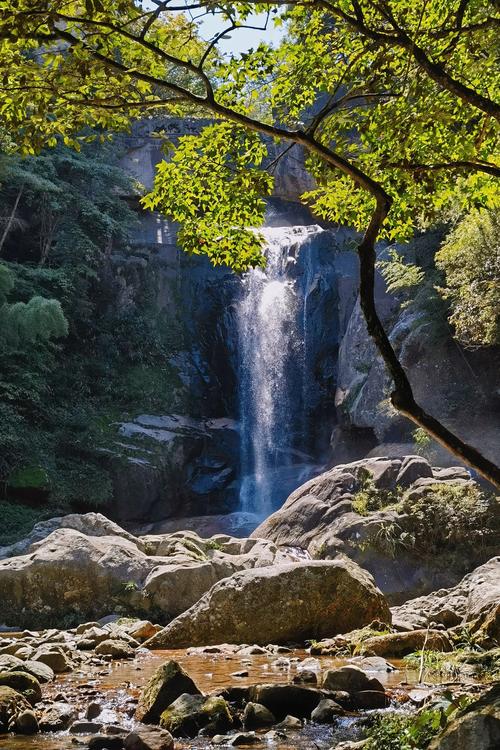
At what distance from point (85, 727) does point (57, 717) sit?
0.39 m

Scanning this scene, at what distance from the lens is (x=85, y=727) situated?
4.89m

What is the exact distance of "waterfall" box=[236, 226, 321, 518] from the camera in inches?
1001

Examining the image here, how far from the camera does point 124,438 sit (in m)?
24.3

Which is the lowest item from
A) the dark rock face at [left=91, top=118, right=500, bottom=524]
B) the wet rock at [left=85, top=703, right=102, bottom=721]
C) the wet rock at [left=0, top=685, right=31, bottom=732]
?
the wet rock at [left=85, top=703, right=102, bottom=721]

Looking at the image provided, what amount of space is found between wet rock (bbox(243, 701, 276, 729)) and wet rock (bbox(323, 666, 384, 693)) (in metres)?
0.79

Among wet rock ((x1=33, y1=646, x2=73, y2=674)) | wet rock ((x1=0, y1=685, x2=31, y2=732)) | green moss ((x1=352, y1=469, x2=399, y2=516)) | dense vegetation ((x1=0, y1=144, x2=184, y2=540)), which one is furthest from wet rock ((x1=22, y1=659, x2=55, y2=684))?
dense vegetation ((x1=0, y1=144, x2=184, y2=540))

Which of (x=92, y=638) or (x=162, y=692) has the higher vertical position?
(x=162, y=692)

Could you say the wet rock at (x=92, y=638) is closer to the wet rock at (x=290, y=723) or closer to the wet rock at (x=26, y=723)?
the wet rock at (x=26, y=723)

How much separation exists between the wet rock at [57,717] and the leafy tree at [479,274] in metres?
12.6

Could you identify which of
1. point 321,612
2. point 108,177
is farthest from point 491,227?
point 108,177

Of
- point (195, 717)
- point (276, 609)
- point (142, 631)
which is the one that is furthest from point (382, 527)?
point (195, 717)

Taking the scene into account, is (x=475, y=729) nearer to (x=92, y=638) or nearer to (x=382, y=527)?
(x=92, y=638)

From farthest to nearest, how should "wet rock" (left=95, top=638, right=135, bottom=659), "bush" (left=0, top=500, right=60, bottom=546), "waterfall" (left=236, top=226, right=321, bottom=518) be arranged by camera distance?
1. "waterfall" (left=236, top=226, right=321, bottom=518)
2. "bush" (left=0, top=500, right=60, bottom=546)
3. "wet rock" (left=95, top=638, right=135, bottom=659)

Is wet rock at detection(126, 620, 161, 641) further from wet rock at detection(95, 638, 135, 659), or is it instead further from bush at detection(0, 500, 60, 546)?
bush at detection(0, 500, 60, 546)
